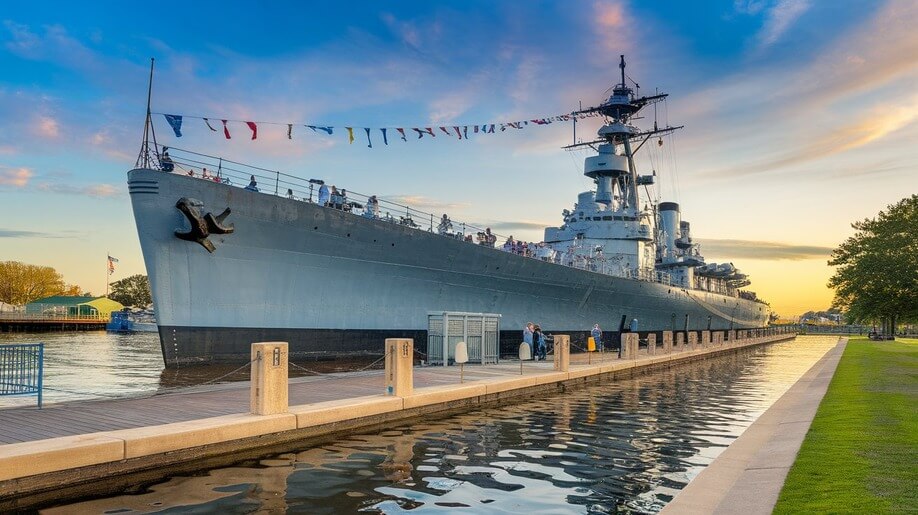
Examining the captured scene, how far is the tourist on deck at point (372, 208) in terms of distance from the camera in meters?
22.4

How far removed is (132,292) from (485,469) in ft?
448

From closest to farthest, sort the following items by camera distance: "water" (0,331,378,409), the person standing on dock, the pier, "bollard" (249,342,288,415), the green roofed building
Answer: "bollard" (249,342,288,415), "water" (0,331,378,409), the person standing on dock, the pier, the green roofed building

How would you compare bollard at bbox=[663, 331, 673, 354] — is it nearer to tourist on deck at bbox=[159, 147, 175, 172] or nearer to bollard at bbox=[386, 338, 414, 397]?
bollard at bbox=[386, 338, 414, 397]

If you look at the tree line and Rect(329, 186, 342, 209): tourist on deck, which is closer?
Rect(329, 186, 342, 209): tourist on deck

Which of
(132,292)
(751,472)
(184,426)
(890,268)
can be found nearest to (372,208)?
(184,426)

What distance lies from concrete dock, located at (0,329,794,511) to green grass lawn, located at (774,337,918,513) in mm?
6350

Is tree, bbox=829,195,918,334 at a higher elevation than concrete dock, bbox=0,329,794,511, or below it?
higher

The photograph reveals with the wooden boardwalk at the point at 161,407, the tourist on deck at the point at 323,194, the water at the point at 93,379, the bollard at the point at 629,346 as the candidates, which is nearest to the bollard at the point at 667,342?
the bollard at the point at 629,346

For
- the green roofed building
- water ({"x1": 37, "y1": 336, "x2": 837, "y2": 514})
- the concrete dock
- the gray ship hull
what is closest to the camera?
water ({"x1": 37, "y1": 336, "x2": 837, "y2": 514})

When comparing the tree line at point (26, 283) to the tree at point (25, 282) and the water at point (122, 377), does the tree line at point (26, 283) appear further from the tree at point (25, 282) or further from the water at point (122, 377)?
the water at point (122, 377)

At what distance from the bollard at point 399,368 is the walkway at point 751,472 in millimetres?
5826

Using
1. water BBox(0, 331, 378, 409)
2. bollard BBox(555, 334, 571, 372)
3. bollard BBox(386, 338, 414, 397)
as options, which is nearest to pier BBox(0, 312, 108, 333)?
water BBox(0, 331, 378, 409)

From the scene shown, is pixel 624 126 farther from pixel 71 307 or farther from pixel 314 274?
pixel 71 307

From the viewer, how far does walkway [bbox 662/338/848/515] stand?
5516 millimetres
